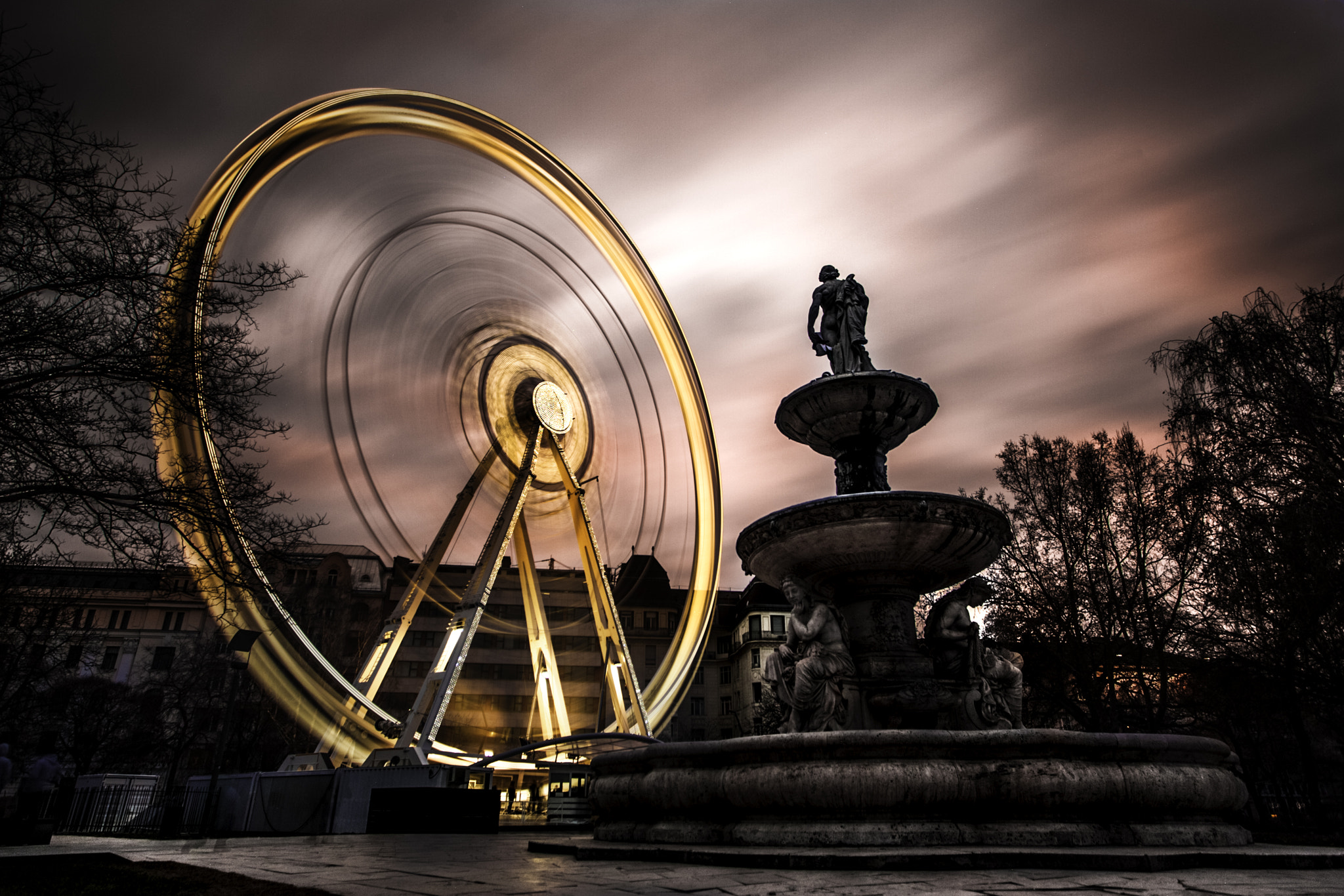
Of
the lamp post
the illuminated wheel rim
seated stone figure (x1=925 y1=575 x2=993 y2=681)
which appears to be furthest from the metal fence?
seated stone figure (x1=925 y1=575 x2=993 y2=681)

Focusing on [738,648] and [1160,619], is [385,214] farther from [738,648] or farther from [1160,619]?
[738,648]

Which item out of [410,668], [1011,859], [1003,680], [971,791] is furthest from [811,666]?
[410,668]

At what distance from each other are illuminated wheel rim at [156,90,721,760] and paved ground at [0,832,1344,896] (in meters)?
3.31

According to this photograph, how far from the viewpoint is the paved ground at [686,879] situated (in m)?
2.62

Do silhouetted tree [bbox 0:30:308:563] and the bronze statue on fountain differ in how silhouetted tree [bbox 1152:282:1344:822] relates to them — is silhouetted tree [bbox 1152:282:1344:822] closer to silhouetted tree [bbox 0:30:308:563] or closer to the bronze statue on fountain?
the bronze statue on fountain

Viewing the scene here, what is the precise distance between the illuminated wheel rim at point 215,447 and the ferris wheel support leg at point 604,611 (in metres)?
0.90

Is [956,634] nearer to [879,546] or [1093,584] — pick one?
[879,546]

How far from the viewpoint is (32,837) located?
6238 mm

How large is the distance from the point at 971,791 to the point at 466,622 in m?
11.3

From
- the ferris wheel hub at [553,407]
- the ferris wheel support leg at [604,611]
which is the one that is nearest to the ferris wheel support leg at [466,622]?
the ferris wheel hub at [553,407]

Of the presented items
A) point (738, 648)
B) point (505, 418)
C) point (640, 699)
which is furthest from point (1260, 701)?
point (738, 648)

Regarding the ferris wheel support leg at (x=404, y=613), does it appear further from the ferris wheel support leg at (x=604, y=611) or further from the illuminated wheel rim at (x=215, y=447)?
the ferris wheel support leg at (x=604, y=611)

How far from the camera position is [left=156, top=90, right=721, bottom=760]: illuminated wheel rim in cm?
678

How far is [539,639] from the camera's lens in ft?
55.2
